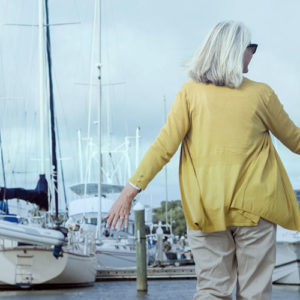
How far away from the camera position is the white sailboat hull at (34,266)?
671 inches

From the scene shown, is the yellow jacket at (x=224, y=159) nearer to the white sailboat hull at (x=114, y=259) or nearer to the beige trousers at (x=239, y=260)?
the beige trousers at (x=239, y=260)

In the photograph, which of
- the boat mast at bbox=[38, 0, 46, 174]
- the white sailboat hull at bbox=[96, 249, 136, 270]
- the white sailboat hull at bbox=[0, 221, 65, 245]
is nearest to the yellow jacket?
the white sailboat hull at bbox=[0, 221, 65, 245]

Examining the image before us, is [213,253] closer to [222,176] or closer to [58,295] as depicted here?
[222,176]

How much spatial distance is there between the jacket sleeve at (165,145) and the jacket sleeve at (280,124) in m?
0.37

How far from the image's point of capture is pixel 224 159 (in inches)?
105

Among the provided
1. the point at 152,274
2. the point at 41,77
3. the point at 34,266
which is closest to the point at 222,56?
the point at 34,266

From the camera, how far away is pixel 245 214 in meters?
2.63

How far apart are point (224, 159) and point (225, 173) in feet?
0.20

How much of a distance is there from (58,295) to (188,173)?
13887mm

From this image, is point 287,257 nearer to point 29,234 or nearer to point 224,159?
point 29,234

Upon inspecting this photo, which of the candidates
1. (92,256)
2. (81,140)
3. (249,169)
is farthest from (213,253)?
(81,140)

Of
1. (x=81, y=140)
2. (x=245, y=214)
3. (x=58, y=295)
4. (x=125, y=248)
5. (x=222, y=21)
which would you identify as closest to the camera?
(x=245, y=214)

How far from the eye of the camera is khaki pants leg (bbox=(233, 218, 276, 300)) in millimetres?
2646

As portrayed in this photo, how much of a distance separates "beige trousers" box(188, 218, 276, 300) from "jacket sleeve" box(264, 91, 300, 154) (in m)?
0.47
